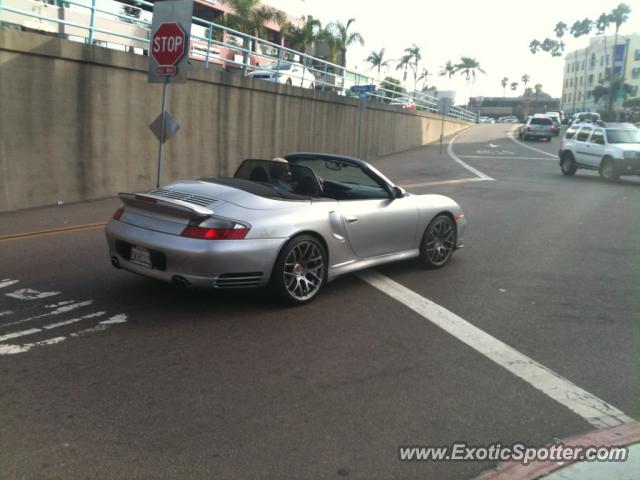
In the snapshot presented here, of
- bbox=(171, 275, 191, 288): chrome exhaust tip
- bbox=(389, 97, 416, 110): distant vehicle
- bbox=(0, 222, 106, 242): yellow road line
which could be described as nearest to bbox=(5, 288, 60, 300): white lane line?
bbox=(171, 275, 191, 288): chrome exhaust tip

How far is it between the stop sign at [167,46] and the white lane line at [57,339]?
22.4ft

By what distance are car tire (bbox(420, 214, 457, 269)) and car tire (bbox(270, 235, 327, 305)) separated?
5.97ft

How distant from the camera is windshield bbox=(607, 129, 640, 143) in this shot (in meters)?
20.2

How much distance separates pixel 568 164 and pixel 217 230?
19.8 meters

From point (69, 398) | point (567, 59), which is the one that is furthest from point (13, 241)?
point (567, 59)

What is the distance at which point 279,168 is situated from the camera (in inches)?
245

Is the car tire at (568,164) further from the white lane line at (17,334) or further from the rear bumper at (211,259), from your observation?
the white lane line at (17,334)

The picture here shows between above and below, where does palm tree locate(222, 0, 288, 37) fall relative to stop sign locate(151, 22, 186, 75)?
above

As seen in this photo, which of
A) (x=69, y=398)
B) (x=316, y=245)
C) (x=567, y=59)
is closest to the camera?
(x=69, y=398)

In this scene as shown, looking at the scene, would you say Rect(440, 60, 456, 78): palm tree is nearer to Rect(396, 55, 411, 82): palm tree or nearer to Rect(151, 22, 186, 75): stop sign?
Rect(396, 55, 411, 82): palm tree

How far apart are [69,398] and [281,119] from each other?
56.9 ft

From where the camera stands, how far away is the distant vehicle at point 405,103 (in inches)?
1314

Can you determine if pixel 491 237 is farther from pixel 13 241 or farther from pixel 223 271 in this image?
pixel 13 241

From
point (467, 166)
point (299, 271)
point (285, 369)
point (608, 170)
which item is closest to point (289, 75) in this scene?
point (467, 166)
